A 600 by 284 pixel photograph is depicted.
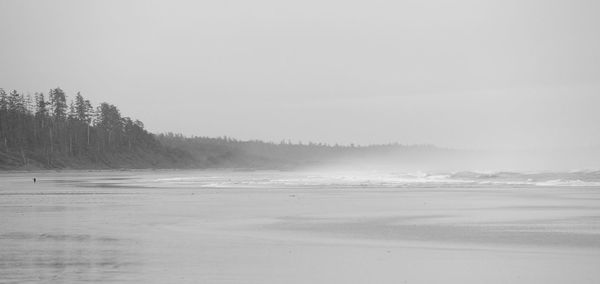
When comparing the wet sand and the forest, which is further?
the forest

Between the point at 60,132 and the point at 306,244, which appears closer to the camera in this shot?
the point at 306,244

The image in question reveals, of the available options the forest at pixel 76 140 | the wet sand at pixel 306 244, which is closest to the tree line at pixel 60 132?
the forest at pixel 76 140

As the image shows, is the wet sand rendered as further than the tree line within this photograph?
No

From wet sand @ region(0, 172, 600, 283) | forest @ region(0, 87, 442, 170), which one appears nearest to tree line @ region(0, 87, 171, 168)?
forest @ region(0, 87, 442, 170)

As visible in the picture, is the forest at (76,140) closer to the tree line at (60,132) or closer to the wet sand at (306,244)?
the tree line at (60,132)

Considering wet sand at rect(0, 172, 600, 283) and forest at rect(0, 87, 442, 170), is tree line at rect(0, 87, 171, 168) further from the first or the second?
wet sand at rect(0, 172, 600, 283)

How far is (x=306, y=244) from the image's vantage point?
1633cm

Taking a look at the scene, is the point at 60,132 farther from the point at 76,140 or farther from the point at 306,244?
the point at 306,244

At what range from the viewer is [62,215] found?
80.9 ft

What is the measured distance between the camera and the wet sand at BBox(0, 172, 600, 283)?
39.2 feet

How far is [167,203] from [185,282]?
21.1 metres

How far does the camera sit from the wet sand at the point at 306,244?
39.2 ft

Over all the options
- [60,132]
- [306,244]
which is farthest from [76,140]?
[306,244]

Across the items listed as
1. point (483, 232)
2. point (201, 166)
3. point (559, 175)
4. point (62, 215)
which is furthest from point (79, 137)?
point (483, 232)
